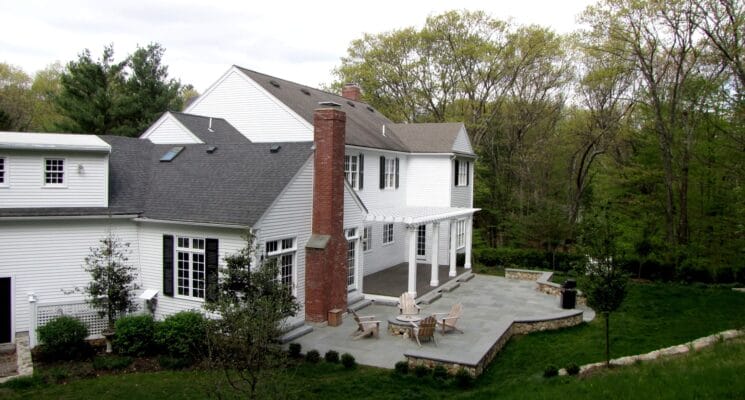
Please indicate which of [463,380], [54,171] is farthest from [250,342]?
[54,171]

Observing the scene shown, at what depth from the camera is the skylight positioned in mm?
17656

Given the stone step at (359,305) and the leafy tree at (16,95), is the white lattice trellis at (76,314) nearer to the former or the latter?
the stone step at (359,305)

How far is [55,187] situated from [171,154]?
12.6 feet

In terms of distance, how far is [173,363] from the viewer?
39.7 feet

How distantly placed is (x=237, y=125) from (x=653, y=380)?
18.2 meters

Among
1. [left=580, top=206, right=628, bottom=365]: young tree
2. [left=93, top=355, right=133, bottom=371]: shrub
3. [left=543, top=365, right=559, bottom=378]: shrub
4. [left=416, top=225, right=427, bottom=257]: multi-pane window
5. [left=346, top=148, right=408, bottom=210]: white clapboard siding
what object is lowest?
[left=93, top=355, right=133, bottom=371]: shrub

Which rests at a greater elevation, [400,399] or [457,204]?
[457,204]

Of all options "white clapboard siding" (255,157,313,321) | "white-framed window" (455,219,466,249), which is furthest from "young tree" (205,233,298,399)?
"white-framed window" (455,219,466,249)

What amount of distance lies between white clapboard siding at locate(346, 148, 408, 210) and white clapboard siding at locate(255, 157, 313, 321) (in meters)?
5.30

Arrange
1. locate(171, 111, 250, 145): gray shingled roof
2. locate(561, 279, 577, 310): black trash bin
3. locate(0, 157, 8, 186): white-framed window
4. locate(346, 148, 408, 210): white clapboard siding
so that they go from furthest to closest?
locate(346, 148, 408, 210): white clapboard siding → locate(171, 111, 250, 145): gray shingled roof → locate(561, 279, 577, 310): black trash bin → locate(0, 157, 8, 186): white-framed window

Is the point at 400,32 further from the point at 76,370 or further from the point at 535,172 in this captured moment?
the point at 76,370

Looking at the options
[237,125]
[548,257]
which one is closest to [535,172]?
[548,257]

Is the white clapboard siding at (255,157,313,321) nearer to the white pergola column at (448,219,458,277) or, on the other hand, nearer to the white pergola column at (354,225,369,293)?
the white pergola column at (354,225,369,293)

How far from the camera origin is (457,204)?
27328 millimetres
